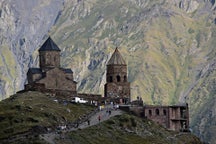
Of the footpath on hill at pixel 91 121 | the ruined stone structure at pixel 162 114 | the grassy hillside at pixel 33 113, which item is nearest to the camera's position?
Result: the footpath on hill at pixel 91 121

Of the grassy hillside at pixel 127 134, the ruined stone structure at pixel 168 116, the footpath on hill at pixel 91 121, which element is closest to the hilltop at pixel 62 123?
the grassy hillside at pixel 127 134

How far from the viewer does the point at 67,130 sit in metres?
151

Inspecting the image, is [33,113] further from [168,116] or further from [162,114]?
[168,116]

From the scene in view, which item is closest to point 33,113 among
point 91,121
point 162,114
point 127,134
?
point 91,121

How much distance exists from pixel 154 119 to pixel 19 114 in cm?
3584

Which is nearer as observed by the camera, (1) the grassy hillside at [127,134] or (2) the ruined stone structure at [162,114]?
(1) the grassy hillside at [127,134]

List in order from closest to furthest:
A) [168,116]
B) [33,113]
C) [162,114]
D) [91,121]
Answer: [33,113], [91,121], [168,116], [162,114]

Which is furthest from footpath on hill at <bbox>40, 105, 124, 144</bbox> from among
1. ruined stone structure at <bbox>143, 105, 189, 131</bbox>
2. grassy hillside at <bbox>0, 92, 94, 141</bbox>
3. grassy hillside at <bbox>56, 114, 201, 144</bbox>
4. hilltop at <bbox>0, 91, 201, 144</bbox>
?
ruined stone structure at <bbox>143, 105, 189, 131</bbox>

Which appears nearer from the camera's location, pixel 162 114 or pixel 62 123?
pixel 62 123

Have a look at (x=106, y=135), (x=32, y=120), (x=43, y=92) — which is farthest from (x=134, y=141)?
(x=43, y=92)

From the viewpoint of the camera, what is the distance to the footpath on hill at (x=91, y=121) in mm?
141250

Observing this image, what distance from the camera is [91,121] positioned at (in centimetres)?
16662

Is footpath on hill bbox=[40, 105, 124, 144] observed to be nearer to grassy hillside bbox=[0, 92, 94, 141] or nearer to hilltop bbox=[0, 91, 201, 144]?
hilltop bbox=[0, 91, 201, 144]

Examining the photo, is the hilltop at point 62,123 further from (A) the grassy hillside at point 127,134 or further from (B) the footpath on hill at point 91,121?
(B) the footpath on hill at point 91,121
